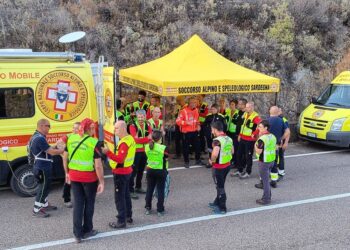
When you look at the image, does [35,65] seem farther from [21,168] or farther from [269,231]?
[269,231]

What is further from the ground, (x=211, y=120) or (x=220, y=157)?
(x=211, y=120)

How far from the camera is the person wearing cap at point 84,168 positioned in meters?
5.49

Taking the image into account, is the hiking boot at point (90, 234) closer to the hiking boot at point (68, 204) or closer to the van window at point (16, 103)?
the hiking boot at point (68, 204)

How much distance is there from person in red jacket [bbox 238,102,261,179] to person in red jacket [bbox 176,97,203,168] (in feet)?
3.93

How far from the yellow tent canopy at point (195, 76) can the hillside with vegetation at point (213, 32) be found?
433cm

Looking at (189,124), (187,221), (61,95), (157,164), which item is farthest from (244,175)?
(61,95)

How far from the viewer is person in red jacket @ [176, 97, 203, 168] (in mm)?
9766

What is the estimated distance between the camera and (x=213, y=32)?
16.0 meters

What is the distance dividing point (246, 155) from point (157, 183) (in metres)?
3.02

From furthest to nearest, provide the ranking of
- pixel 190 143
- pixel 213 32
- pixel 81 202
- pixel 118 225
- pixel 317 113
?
pixel 213 32 < pixel 317 113 < pixel 190 143 < pixel 118 225 < pixel 81 202

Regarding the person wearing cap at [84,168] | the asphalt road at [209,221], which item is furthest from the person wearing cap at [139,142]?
the person wearing cap at [84,168]

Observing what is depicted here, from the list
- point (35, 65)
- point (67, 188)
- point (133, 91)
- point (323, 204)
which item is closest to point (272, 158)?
point (323, 204)

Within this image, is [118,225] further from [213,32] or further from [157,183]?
[213,32]

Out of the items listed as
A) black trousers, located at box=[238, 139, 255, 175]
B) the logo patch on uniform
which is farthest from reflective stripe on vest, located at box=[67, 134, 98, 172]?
the logo patch on uniform
